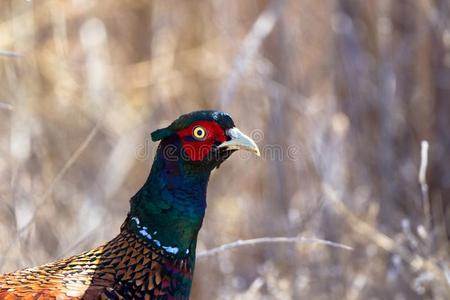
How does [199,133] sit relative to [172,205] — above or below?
above

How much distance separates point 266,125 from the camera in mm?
6059

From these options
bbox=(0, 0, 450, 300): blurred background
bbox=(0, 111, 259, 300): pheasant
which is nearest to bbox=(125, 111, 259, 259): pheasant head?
bbox=(0, 111, 259, 300): pheasant

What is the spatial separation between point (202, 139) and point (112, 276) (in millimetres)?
568

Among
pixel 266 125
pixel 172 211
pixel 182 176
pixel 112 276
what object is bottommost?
pixel 112 276

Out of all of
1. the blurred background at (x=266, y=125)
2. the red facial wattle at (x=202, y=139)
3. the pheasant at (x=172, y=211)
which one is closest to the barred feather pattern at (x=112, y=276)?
the pheasant at (x=172, y=211)

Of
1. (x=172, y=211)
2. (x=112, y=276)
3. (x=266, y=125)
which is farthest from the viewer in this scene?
(x=266, y=125)

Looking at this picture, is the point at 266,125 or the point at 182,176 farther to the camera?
the point at 266,125

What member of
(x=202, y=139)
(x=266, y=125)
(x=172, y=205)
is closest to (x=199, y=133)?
(x=202, y=139)

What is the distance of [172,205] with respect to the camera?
3.18 m

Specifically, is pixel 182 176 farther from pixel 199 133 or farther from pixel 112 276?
pixel 112 276

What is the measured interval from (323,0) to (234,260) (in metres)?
2.11

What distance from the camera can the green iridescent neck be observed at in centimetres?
318

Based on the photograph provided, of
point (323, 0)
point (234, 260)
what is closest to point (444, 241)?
point (234, 260)

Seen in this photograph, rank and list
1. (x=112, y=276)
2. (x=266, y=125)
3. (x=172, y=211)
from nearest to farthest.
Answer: (x=112, y=276) < (x=172, y=211) < (x=266, y=125)
